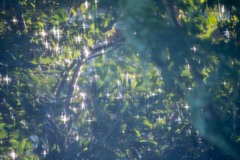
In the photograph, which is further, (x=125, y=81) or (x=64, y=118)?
(x=125, y=81)

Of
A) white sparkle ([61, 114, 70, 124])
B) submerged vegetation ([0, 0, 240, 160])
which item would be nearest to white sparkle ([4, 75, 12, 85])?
→ submerged vegetation ([0, 0, 240, 160])

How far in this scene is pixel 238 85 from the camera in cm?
273

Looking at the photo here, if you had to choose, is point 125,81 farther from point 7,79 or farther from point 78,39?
point 7,79

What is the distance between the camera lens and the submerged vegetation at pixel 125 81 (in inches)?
107

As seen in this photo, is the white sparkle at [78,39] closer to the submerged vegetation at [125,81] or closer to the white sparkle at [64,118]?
the submerged vegetation at [125,81]

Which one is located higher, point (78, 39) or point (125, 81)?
point (78, 39)

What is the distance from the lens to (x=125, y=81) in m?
3.78

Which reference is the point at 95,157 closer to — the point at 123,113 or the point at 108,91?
the point at 123,113

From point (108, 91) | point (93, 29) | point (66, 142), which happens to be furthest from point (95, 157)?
point (93, 29)

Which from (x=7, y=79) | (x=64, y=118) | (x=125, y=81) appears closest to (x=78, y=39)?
(x=125, y=81)

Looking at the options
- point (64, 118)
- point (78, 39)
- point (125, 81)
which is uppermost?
point (78, 39)

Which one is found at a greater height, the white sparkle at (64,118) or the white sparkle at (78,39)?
the white sparkle at (78,39)

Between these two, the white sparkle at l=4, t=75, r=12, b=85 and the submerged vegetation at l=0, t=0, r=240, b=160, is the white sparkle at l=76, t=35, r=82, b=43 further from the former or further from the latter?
Result: the white sparkle at l=4, t=75, r=12, b=85

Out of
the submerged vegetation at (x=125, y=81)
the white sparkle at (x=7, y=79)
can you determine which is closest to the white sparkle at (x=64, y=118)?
the submerged vegetation at (x=125, y=81)
